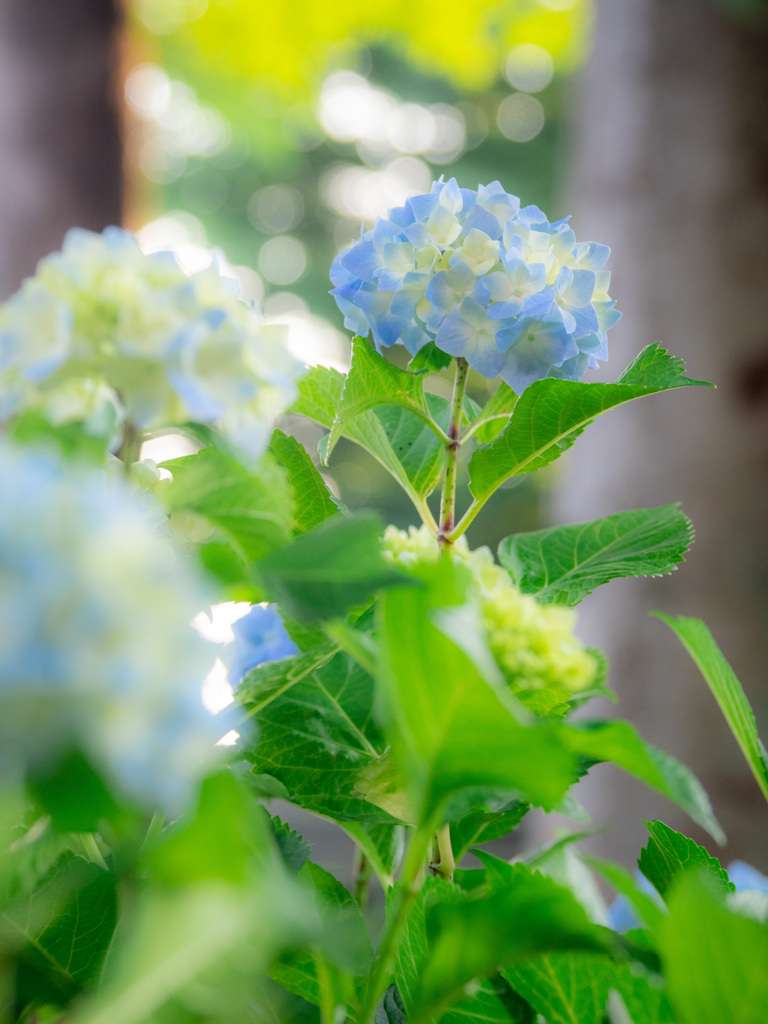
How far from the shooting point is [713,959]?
178 millimetres

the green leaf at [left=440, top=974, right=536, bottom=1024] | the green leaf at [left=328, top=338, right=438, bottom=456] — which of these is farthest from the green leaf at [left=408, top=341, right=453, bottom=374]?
the green leaf at [left=440, top=974, right=536, bottom=1024]

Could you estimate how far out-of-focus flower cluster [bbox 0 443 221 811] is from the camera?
5.2 inches

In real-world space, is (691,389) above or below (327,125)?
below

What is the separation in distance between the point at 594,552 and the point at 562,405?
2.7 inches

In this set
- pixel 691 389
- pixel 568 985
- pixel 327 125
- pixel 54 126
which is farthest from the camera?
pixel 327 125

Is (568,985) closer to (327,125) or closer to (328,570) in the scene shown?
(328,570)

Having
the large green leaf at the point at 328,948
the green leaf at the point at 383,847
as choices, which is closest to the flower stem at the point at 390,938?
the large green leaf at the point at 328,948

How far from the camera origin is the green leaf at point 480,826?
300 mm

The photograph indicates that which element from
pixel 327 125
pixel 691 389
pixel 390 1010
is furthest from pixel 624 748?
pixel 327 125

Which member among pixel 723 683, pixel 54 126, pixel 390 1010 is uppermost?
pixel 54 126

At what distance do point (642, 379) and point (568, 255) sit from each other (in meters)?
0.06

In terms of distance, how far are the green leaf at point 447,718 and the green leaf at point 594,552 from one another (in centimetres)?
14

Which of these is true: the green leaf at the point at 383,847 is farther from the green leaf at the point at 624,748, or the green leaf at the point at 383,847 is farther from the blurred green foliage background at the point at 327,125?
the blurred green foliage background at the point at 327,125

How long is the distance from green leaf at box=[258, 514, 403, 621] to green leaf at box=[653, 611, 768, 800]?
122 millimetres
